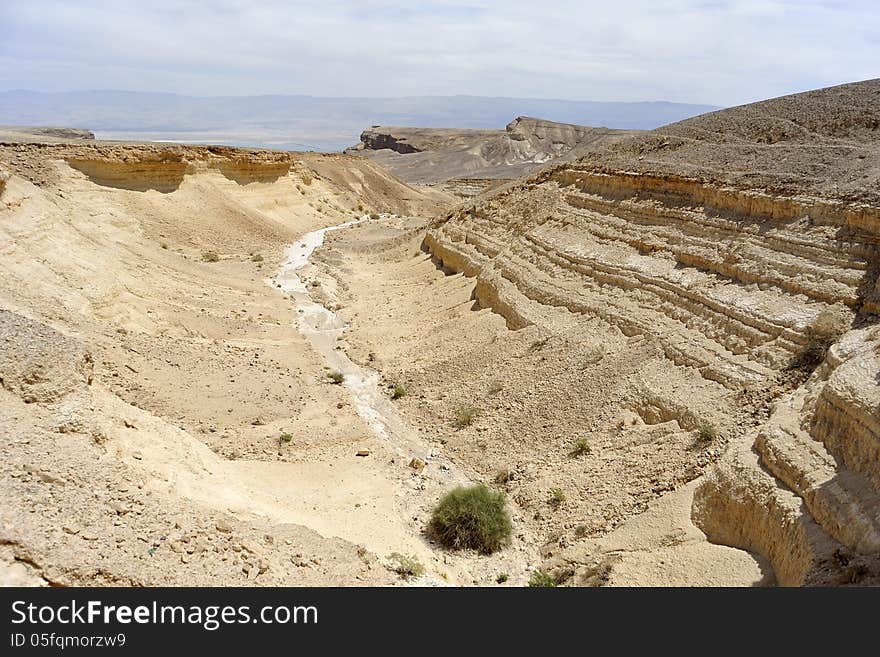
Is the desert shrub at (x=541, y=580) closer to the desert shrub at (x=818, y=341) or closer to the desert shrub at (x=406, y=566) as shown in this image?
the desert shrub at (x=406, y=566)

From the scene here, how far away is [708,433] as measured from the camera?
1020 centimetres

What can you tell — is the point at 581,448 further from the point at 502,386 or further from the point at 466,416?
the point at 502,386

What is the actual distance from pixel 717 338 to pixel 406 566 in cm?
735

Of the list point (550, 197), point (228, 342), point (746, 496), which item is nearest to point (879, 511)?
point (746, 496)

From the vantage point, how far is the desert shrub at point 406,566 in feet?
27.9

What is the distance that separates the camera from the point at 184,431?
12.2m

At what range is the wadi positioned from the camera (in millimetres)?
7664

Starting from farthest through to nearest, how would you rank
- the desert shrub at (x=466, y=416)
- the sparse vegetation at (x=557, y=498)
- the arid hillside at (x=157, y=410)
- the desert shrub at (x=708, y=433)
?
the desert shrub at (x=466, y=416) → the sparse vegetation at (x=557, y=498) → the desert shrub at (x=708, y=433) → the arid hillside at (x=157, y=410)

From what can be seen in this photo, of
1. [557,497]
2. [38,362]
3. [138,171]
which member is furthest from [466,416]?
[138,171]

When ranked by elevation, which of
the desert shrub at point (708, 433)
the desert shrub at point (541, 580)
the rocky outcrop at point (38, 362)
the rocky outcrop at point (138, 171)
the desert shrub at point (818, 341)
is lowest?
the desert shrub at point (541, 580)

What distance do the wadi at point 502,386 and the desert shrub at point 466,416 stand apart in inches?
2.9

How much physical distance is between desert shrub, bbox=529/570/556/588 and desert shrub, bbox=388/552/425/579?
1638mm

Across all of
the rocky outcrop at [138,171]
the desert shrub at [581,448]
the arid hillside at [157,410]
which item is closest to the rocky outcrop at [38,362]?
the arid hillside at [157,410]

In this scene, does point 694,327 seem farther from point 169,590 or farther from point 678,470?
point 169,590
